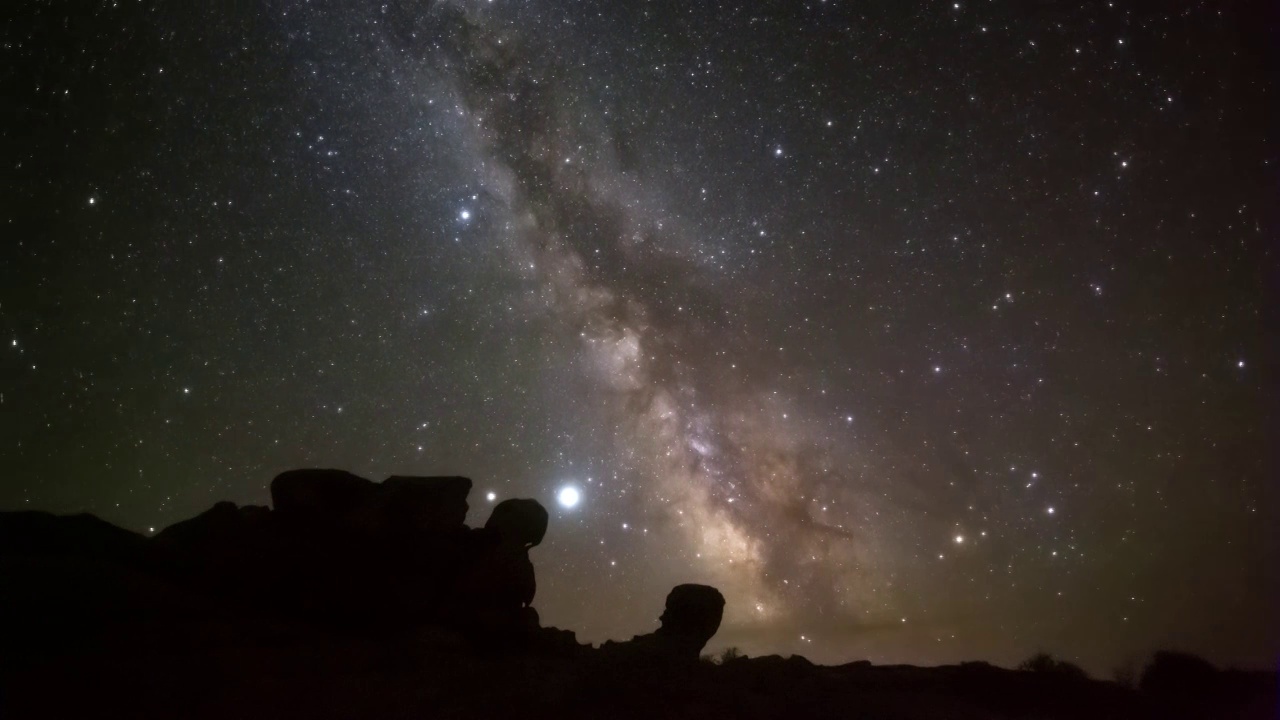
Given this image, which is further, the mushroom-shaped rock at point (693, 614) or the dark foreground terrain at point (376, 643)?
the mushroom-shaped rock at point (693, 614)

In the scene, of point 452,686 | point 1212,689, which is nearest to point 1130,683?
point 1212,689

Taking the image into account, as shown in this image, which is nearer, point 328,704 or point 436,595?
point 328,704

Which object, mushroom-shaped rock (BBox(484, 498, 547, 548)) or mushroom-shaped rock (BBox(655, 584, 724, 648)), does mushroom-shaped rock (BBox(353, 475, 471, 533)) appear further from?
mushroom-shaped rock (BBox(655, 584, 724, 648))

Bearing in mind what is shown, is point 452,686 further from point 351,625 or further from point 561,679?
point 351,625

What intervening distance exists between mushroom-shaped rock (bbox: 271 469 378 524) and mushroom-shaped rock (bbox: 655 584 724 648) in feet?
47.1

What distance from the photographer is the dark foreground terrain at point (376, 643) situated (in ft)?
47.0

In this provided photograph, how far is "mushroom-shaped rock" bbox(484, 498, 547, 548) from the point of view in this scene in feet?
93.1

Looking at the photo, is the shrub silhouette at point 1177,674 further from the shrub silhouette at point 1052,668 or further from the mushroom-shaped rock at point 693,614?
the mushroom-shaped rock at point 693,614

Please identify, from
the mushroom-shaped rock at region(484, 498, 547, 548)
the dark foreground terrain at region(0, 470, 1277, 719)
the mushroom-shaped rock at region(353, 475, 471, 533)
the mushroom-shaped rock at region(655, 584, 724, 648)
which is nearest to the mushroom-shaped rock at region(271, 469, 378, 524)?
the dark foreground terrain at region(0, 470, 1277, 719)

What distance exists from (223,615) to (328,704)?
764 cm

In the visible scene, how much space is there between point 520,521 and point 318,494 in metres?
8.47

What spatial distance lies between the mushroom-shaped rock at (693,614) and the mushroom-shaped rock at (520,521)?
276 inches

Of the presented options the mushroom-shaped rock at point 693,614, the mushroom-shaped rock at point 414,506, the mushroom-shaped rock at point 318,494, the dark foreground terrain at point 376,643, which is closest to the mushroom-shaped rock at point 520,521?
the dark foreground terrain at point 376,643

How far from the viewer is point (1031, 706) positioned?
A: 846 inches
